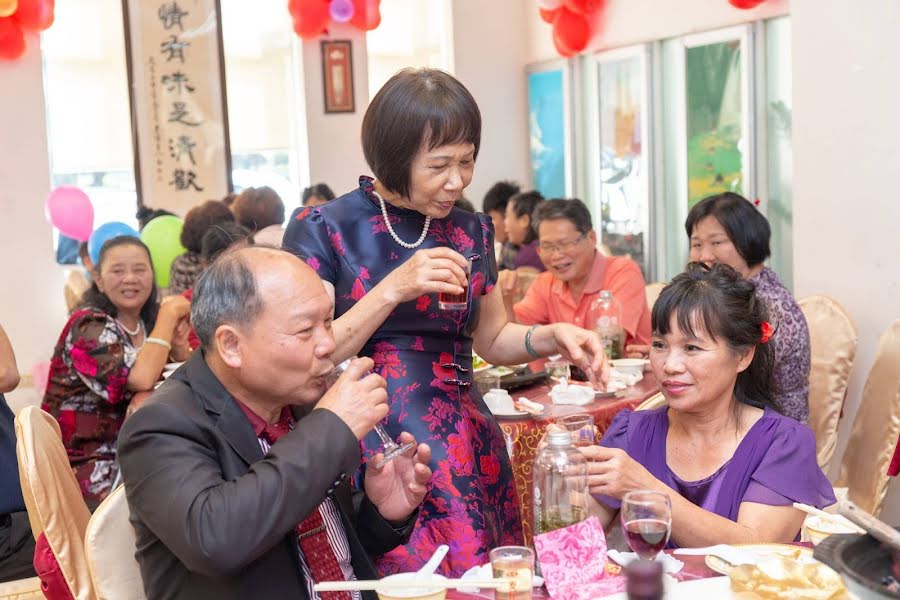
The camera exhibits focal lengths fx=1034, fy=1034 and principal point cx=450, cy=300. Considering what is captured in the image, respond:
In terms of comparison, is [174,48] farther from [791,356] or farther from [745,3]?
[791,356]

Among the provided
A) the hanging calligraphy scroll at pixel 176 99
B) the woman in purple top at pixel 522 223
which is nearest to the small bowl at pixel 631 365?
the woman in purple top at pixel 522 223

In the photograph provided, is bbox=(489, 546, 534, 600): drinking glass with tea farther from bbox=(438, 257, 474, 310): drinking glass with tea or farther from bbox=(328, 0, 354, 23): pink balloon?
bbox=(328, 0, 354, 23): pink balloon

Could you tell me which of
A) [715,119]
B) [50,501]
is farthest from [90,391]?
[715,119]

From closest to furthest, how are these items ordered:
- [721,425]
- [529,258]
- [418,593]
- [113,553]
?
[418,593] < [113,553] < [721,425] < [529,258]

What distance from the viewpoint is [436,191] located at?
208 cm

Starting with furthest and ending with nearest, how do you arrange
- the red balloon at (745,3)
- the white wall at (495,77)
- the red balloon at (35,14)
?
the white wall at (495,77), the red balloon at (35,14), the red balloon at (745,3)

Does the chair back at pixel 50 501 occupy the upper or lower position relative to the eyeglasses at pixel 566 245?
lower

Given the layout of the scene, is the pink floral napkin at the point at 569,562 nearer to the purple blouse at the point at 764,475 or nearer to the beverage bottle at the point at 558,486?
the beverage bottle at the point at 558,486

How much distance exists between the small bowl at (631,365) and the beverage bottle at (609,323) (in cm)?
17

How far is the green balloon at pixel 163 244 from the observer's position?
20.9 feet

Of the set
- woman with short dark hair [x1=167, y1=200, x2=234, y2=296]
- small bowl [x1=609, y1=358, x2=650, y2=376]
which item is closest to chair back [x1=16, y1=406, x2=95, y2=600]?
small bowl [x1=609, y1=358, x2=650, y2=376]

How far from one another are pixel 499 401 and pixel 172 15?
541 centimetres

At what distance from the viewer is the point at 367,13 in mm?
Answer: 7762

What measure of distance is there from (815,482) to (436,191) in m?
0.98
